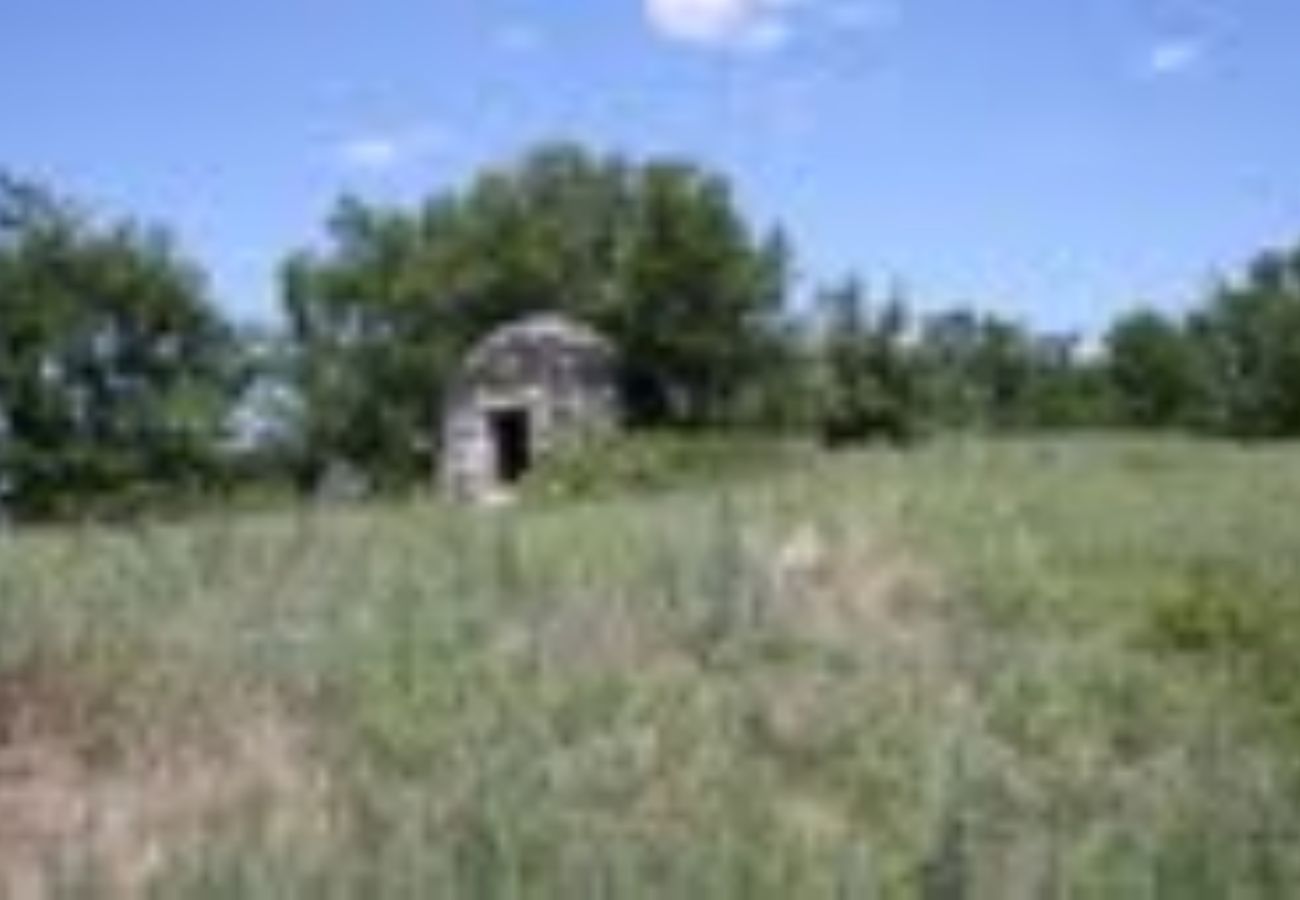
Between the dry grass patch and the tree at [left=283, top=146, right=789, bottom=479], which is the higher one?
the tree at [left=283, top=146, right=789, bottom=479]

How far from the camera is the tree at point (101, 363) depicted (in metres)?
48.2

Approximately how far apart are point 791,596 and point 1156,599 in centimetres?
227

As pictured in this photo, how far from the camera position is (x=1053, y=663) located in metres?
15.9

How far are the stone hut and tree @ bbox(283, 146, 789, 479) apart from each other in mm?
1769

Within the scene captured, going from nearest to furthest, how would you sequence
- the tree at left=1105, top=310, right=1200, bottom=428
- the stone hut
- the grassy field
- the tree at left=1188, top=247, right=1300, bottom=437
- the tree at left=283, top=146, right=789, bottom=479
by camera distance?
the grassy field
the stone hut
the tree at left=283, top=146, right=789, bottom=479
the tree at left=1188, top=247, right=1300, bottom=437
the tree at left=1105, top=310, right=1200, bottom=428

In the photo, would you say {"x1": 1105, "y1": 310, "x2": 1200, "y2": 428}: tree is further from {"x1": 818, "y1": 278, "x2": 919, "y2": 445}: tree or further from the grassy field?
the grassy field

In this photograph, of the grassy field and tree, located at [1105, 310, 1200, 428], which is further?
tree, located at [1105, 310, 1200, 428]

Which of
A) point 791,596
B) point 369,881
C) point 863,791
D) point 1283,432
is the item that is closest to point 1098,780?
point 863,791

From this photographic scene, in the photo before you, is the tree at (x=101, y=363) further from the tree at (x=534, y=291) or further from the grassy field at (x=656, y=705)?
Result: the grassy field at (x=656, y=705)

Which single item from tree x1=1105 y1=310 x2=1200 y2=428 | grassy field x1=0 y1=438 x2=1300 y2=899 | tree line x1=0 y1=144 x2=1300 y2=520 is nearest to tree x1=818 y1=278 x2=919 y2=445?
tree line x1=0 y1=144 x2=1300 y2=520

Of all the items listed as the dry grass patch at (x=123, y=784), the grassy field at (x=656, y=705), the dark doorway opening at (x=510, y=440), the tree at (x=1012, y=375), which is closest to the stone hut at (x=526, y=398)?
the dark doorway opening at (x=510, y=440)

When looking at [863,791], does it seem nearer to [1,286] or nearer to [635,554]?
[635,554]

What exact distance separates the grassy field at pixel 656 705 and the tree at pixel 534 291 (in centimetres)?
3247

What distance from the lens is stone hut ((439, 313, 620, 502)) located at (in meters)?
47.3
